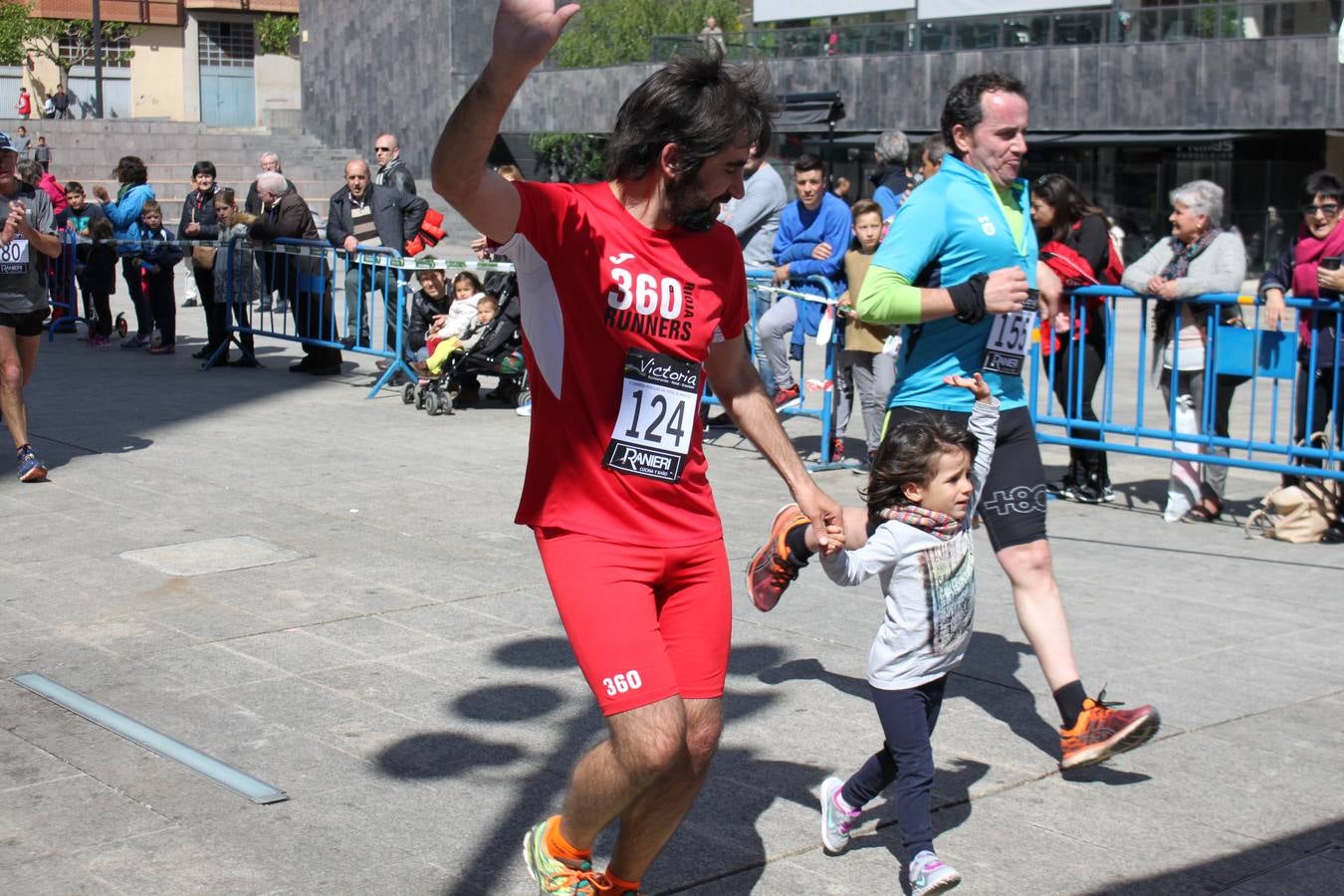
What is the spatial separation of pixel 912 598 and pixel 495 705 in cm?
179

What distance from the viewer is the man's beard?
11.1 ft

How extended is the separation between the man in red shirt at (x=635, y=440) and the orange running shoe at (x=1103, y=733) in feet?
5.25

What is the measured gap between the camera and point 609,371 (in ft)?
11.1

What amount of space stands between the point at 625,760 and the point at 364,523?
16.4 feet

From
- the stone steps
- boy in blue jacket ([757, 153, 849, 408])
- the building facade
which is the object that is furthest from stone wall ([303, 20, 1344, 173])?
the building facade

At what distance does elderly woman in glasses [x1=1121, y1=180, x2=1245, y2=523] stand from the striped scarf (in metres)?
5.10

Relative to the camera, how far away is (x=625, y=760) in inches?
127

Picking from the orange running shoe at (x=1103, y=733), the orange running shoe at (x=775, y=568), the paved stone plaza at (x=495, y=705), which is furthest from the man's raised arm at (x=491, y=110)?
the orange running shoe at (x=1103, y=733)

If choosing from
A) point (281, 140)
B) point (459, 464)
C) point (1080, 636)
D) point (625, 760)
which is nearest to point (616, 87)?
point (281, 140)

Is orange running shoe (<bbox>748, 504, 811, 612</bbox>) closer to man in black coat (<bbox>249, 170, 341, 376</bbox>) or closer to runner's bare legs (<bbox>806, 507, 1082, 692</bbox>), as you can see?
runner's bare legs (<bbox>806, 507, 1082, 692</bbox>)

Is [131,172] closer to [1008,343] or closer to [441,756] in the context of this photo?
[441,756]

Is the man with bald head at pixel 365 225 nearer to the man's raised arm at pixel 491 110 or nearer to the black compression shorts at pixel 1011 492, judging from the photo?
the black compression shorts at pixel 1011 492

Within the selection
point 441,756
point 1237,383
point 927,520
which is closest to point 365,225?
point 1237,383

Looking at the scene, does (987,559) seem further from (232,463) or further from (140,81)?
(140,81)
